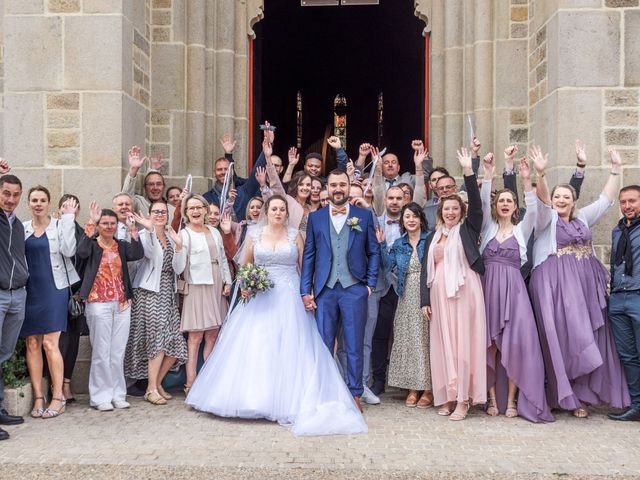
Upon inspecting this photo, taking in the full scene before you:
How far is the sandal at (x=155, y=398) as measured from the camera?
245 inches

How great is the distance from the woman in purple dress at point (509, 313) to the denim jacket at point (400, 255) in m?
0.54

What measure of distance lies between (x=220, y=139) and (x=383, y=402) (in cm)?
353

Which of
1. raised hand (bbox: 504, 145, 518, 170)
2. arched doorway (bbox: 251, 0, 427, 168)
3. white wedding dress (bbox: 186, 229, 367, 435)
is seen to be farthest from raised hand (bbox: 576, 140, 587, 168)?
arched doorway (bbox: 251, 0, 427, 168)

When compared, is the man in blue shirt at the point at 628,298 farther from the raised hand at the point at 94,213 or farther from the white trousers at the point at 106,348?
the raised hand at the point at 94,213

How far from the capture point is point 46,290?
5.87m

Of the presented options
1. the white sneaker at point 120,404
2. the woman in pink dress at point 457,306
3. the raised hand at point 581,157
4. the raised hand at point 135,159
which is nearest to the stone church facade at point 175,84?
the raised hand at point 135,159

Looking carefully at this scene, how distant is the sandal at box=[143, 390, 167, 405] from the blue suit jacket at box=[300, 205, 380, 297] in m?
1.51

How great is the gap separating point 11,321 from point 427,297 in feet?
10.5

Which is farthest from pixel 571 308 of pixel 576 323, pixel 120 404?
pixel 120 404

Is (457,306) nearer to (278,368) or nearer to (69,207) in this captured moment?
(278,368)

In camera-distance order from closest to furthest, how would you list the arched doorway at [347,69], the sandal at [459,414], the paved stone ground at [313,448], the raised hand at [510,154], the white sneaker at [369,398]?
1. the paved stone ground at [313,448]
2. the sandal at [459,414]
3. the raised hand at [510,154]
4. the white sneaker at [369,398]
5. the arched doorway at [347,69]

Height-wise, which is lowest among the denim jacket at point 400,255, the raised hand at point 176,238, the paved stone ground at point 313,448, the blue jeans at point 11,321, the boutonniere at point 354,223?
the paved stone ground at point 313,448

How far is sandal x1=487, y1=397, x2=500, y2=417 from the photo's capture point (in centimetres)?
589

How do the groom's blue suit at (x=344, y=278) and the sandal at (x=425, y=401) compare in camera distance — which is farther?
the sandal at (x=425, y=401)
